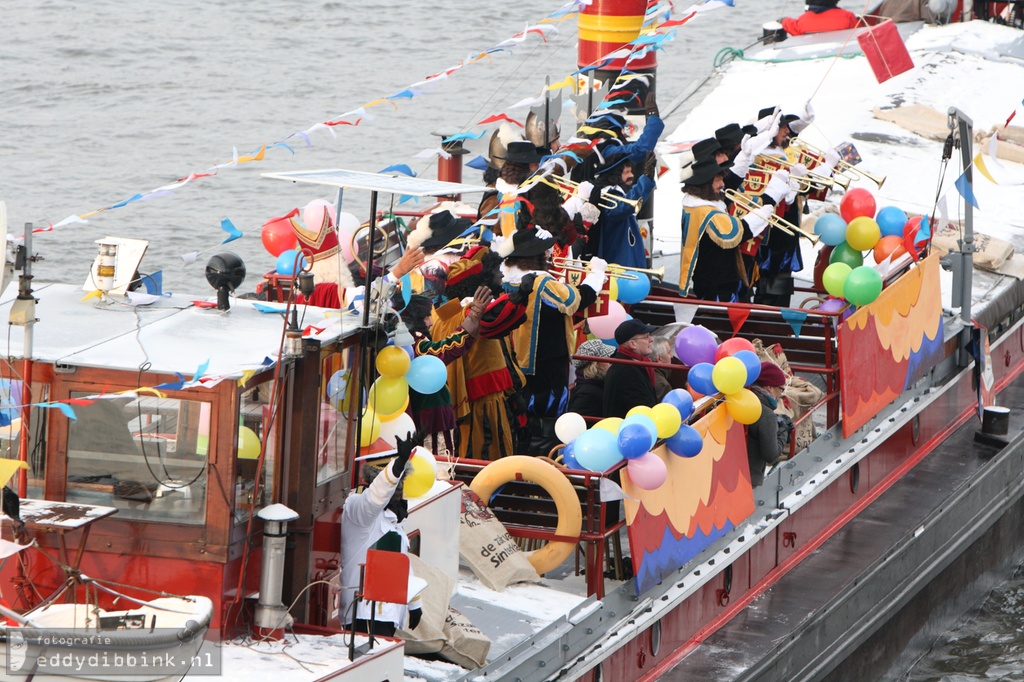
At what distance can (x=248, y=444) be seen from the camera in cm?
720

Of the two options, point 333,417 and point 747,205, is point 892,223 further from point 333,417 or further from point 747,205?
point 333,417

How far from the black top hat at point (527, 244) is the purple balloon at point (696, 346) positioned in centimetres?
101

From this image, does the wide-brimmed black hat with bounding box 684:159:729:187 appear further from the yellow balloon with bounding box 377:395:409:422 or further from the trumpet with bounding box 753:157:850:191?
the yellow balloon with bounding box 377:395:409:422

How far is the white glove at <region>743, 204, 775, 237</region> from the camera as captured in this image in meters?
12.4

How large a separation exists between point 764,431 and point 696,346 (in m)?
0.66

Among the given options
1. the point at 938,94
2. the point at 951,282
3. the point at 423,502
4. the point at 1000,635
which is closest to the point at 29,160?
the point at 938,94

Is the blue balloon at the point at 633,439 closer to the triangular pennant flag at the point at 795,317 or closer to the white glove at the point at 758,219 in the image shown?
the triangular pennant flag at the point at 795,317

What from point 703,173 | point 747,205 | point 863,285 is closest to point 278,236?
point 703,173

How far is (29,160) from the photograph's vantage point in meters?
22.6

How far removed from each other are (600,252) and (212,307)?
510 cm

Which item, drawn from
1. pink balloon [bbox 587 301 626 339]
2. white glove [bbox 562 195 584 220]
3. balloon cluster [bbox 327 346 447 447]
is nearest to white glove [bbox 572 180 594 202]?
white glove [bbox 562 195 584 220]

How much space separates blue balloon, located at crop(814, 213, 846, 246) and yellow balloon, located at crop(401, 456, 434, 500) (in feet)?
19.5

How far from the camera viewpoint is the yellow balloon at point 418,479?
7777mm

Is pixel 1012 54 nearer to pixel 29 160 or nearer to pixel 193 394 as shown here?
pixel 29 160
